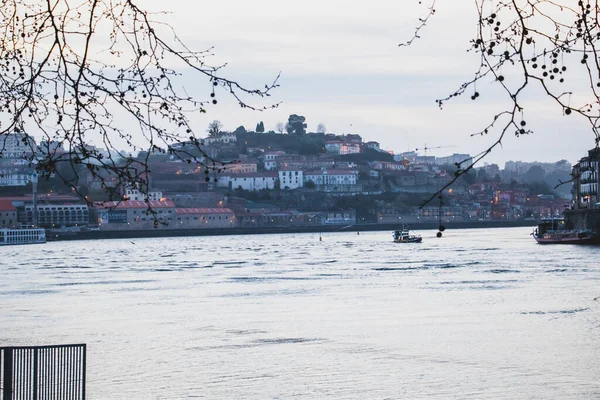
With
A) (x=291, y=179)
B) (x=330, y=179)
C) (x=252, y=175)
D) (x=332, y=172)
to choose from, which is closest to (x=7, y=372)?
(x=252, y=175)

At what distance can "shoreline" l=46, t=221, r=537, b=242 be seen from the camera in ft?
361

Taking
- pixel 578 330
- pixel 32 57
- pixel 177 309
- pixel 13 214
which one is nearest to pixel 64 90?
pixel 32 57

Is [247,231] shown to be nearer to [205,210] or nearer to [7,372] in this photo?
[205,210]

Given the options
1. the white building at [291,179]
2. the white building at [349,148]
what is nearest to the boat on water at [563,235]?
the white building at [291,179]

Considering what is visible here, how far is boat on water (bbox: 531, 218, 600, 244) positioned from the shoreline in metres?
49.7

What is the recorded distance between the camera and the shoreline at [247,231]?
4328 inches

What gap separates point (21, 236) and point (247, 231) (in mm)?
33940

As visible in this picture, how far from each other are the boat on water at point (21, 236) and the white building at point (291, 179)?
227 feet

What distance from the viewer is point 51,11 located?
412 centimetres

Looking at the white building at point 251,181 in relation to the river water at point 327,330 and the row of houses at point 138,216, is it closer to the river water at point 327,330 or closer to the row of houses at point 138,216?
the row of houses at point 138,216

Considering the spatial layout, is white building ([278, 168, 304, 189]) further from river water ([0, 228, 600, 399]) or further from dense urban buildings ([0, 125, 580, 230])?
river water ([0, 228, 600, 399])

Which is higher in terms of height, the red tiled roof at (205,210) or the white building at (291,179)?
the white building at (291,179)

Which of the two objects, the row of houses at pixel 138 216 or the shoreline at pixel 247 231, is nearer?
the shoreline at pixel 247 231

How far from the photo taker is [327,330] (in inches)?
875
